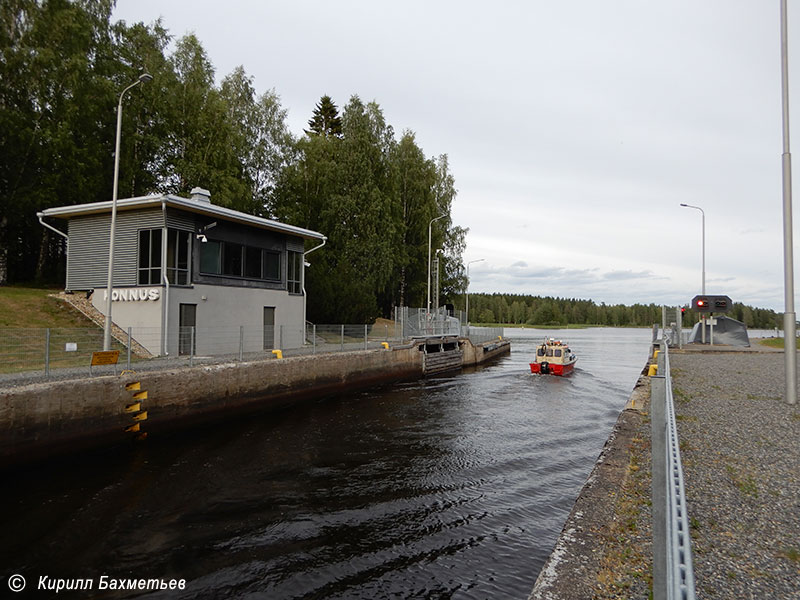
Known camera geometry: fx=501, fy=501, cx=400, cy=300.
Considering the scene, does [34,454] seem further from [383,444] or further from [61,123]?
[61,123]

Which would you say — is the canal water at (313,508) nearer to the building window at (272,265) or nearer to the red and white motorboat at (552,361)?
the building window at (272,265)

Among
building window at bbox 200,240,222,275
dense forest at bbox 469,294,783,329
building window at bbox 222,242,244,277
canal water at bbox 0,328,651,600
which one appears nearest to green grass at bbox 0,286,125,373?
canal water at bbox 0,328,651,600

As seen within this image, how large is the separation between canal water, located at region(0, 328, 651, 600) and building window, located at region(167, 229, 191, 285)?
7790 mm

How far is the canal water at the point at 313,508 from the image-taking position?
7023 mm

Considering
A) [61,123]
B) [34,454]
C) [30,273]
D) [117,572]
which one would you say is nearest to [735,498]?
[117,572]

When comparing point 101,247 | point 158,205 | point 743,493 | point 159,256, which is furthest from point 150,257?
point 743,493

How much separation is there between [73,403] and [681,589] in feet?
44.5

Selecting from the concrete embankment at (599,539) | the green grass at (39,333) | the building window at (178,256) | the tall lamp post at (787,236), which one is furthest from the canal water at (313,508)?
the building window at (178,256)

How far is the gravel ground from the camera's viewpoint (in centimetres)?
430

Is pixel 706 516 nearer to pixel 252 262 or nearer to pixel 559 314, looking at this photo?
pixel 252 262

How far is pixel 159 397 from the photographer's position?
14.4 m

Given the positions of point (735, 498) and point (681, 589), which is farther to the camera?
point (735, 498)

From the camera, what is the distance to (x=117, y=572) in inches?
277

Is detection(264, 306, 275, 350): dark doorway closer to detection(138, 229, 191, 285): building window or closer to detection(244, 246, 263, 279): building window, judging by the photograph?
detection(244, 246, 263, 279): building window
